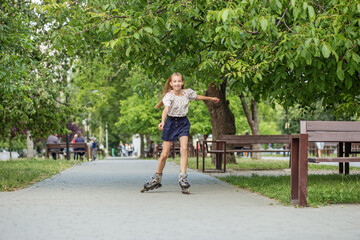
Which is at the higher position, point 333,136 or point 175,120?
point 175,120

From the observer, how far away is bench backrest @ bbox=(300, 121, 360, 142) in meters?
7.57

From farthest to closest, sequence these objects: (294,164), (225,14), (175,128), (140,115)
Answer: (140,115), (175,128), (294,164), (225,14)

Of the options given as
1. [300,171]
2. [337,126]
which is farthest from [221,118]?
[300,171]

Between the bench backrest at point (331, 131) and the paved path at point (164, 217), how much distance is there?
96 cm

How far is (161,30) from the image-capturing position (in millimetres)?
9641

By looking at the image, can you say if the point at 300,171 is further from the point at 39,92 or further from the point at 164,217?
the point at 39,92

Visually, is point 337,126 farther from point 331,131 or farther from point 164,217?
point 164,217

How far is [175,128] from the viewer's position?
9281mm

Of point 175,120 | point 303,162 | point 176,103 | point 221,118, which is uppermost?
point 221,118

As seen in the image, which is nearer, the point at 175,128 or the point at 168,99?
the point at 168,99

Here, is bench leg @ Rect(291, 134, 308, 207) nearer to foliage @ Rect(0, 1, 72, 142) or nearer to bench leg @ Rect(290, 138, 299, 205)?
bench leg @ Rect(290, 138, 299, 205)

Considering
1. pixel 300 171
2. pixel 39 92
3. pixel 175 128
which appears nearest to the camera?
pixel 300 171

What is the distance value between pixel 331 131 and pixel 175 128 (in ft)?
8.64

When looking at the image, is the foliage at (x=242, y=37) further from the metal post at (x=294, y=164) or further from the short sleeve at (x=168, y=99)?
the metal post at (x=294, y=164)
